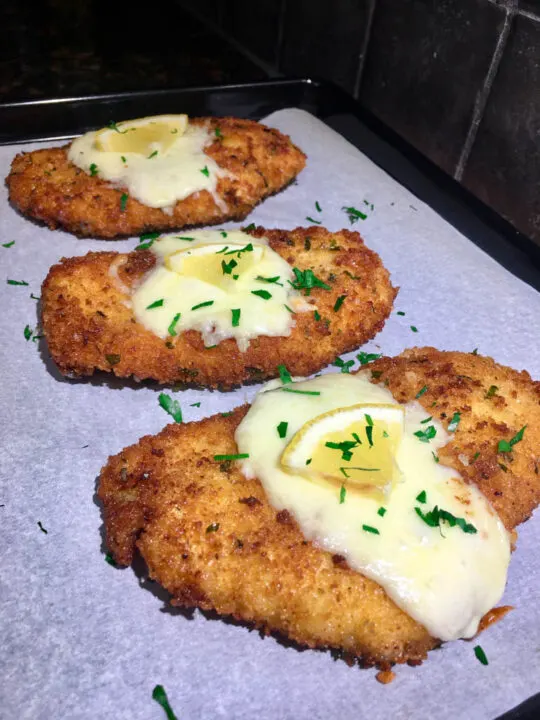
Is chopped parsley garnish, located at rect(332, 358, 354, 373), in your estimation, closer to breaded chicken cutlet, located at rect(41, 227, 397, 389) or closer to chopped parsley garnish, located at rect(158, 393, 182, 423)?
breaded chicken cutlet, located at rect(41, 227, 397, 389)

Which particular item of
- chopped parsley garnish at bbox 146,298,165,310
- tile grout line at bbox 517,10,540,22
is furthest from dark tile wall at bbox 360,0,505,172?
chopped parsley garnish at bbox 146,298,165,310

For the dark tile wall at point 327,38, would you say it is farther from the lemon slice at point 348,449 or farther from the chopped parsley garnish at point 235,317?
the lemon slice at point 348,449

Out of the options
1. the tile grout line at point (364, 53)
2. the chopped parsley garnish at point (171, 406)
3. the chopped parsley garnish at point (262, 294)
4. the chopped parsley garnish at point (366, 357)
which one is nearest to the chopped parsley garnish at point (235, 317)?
the chopped parsley garnish at point (262, 294)

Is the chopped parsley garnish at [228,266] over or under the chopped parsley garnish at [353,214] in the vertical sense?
over

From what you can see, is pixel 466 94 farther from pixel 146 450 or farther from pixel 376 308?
pixel 146 450

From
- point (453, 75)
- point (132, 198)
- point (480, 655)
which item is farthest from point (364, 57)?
point (480, 655)

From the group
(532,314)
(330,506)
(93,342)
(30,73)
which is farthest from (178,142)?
(30,73)

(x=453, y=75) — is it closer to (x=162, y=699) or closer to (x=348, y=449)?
(x=348, y=449)
